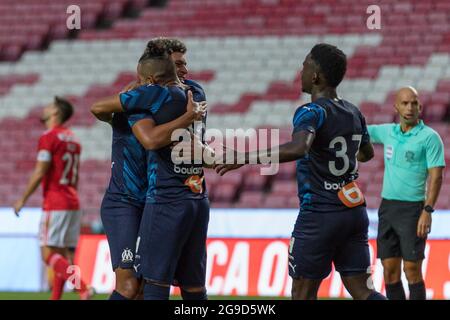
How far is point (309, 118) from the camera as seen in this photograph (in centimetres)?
546

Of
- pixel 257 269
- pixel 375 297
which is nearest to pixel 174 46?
pixel 375 297

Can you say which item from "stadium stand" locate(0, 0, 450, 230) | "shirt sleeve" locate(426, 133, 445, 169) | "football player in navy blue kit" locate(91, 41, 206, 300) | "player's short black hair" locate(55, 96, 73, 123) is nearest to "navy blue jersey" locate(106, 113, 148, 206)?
"football player in navy blue kit" locate(91, 41, 206, 300)

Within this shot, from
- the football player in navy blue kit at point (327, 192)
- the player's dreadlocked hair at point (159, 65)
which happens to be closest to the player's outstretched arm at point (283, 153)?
the football player in navy blue kit at point (327, 192)

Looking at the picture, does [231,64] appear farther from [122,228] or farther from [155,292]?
[155,292]

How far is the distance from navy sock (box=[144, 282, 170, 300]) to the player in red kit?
3897 mm

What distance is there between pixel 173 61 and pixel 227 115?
11.2 meters

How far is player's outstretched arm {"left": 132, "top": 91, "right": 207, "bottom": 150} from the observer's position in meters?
5.54

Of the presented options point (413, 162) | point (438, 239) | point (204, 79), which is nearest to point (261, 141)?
point (204, 79)

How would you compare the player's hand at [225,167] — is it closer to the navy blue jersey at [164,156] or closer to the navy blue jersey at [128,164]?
the navy blue jersey at [164,156]

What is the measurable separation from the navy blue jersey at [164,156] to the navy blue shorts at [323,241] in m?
0.66

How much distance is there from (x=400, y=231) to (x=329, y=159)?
2.57 meters

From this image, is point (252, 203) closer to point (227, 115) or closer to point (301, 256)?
point (227, 115)

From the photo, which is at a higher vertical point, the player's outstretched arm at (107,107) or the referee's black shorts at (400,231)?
the player's outstretched arm at (107,107)

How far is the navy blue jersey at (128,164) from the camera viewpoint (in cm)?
630
